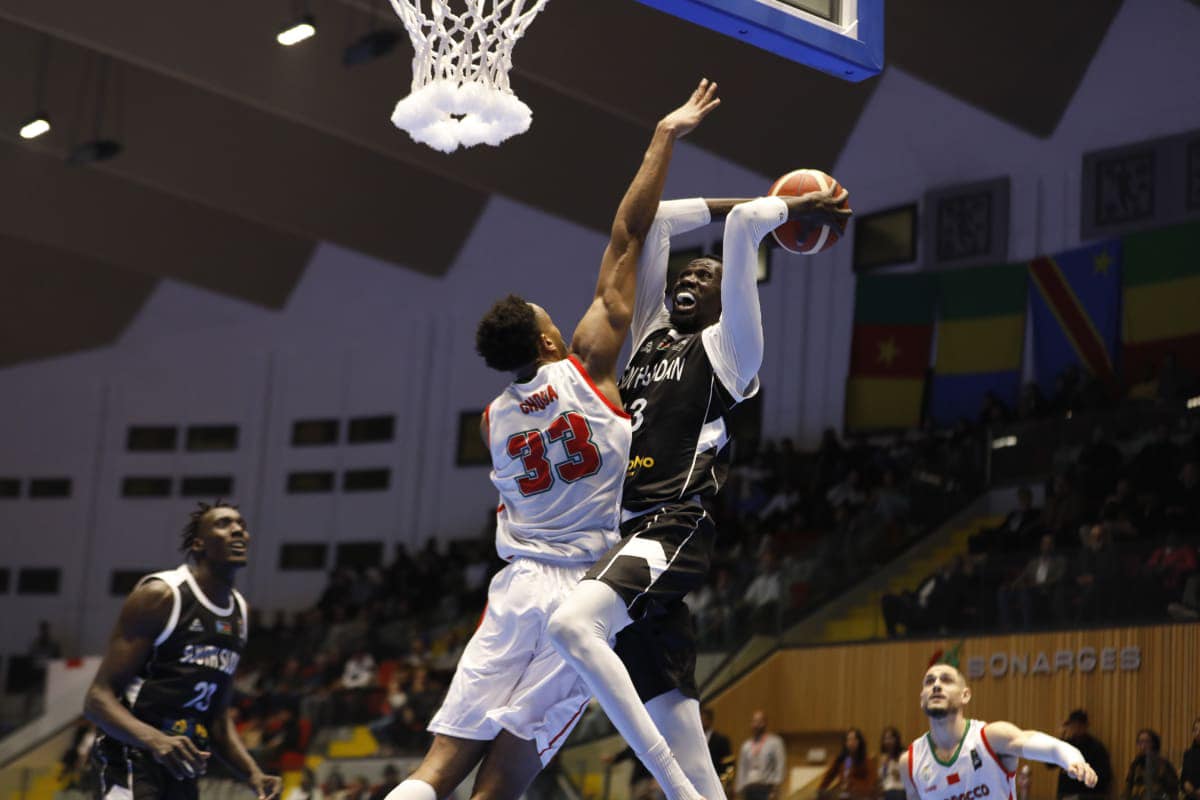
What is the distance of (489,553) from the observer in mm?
24234

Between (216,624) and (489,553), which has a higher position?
(489,553)

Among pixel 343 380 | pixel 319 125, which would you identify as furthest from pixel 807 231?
pixel 343 380

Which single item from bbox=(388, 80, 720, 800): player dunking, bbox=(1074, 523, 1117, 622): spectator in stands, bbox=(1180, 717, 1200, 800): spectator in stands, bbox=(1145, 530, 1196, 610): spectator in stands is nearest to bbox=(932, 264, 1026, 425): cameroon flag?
bbox=(1074, 523, 1117, 622): spectator in stands

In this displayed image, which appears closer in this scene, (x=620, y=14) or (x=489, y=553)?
(x=620, y=14)

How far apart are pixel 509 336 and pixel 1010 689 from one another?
1110 centimetres

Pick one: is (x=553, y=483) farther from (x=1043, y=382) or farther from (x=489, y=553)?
(x=489, y=553)

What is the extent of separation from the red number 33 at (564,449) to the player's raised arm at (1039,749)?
2495 mm

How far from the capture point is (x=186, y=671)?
6.70 meters

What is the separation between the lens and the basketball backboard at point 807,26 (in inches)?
259

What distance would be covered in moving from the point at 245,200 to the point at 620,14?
26.4ft

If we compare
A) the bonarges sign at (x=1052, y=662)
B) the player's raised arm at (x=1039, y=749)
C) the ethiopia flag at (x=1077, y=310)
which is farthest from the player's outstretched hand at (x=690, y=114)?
the ethiopia flag at (x=1077, y=310)

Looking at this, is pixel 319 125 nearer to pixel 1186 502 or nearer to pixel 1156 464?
pixel 1156 464

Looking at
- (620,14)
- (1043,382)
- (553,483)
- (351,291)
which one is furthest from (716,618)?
(351,291)

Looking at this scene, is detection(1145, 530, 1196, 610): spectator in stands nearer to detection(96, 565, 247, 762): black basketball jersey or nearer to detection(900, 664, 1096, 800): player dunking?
detection(900, 664, 1096, 800): player dunking
